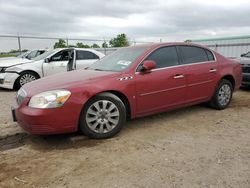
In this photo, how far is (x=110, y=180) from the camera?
8.82ft

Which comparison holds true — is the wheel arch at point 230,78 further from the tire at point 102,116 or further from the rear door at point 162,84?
the tire at point 102,116

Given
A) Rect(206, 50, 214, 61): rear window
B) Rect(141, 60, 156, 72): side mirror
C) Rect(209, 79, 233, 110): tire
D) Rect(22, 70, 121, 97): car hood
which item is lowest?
Rect(209, 79, 233, 110): tire

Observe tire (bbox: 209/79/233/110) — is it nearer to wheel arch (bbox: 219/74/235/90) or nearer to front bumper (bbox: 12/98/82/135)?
wheel arch (bbox: 219/74/235/90)

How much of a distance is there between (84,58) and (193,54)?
5030 millimetres

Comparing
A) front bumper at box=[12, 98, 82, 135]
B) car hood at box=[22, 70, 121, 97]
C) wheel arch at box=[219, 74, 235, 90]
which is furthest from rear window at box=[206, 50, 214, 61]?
front bumper at box=[12, 98, 82, 135]

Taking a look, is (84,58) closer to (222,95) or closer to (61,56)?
(61,56)

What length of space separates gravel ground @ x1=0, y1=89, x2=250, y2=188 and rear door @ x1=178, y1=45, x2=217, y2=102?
54 centimetres

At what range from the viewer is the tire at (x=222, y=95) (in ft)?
17.3

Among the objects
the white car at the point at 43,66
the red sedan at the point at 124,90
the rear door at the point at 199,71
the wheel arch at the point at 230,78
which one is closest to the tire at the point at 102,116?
the red sedan at the point at 124,90

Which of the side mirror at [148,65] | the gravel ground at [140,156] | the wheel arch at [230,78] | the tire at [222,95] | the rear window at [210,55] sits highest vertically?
the rear window at [210,55]

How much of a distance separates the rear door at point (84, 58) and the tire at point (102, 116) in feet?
17.3

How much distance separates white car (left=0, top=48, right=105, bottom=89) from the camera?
8.32 m

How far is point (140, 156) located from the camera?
322cm

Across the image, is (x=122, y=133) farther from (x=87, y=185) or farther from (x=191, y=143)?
(x=87, y=185)
